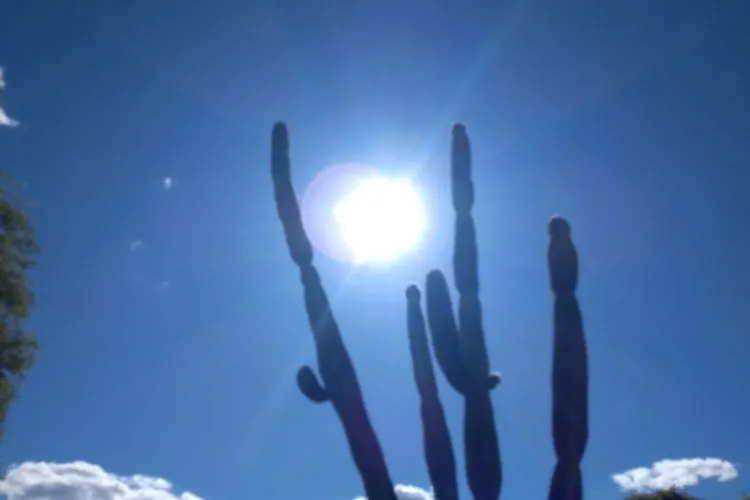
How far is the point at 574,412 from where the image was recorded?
8.89 meters

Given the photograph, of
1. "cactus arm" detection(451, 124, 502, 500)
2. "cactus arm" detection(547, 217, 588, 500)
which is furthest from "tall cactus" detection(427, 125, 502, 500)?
"cactus arm" detection(547, 217, 588, 500)

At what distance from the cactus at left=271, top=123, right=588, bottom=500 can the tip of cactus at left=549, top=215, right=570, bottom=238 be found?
2 centimetres

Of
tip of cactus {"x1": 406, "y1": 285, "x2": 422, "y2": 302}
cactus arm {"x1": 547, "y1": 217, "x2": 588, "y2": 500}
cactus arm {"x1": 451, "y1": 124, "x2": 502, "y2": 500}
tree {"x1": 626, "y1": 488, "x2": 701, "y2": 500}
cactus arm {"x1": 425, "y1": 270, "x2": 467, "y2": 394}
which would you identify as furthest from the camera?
tree {"x1": 626, "y1": 488, "x2": 701, "y2": 500}

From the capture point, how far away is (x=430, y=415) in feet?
32.1

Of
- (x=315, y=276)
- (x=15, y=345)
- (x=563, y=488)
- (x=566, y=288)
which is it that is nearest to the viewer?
(x=563, y=488)

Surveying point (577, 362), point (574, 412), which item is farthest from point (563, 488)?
point (577, 362)

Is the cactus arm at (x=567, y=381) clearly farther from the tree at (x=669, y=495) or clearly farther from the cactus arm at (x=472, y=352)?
the tree at (x=669, y=495)

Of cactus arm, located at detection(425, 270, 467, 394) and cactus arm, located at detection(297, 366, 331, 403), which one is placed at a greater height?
cactus arm, located at detection(425, 270, 467, 394)

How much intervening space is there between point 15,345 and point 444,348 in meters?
9.55

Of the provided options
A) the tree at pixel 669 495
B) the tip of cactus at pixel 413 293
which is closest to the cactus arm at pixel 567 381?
the tip of cactus at pixel 413 293

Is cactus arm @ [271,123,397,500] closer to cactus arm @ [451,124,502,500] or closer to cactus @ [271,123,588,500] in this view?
cactus @ [271,123,588,500]

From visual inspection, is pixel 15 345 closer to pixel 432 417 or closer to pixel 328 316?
pixel 328 316

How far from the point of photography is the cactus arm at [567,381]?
8.81 m

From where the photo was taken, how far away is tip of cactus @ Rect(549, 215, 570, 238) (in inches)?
382
